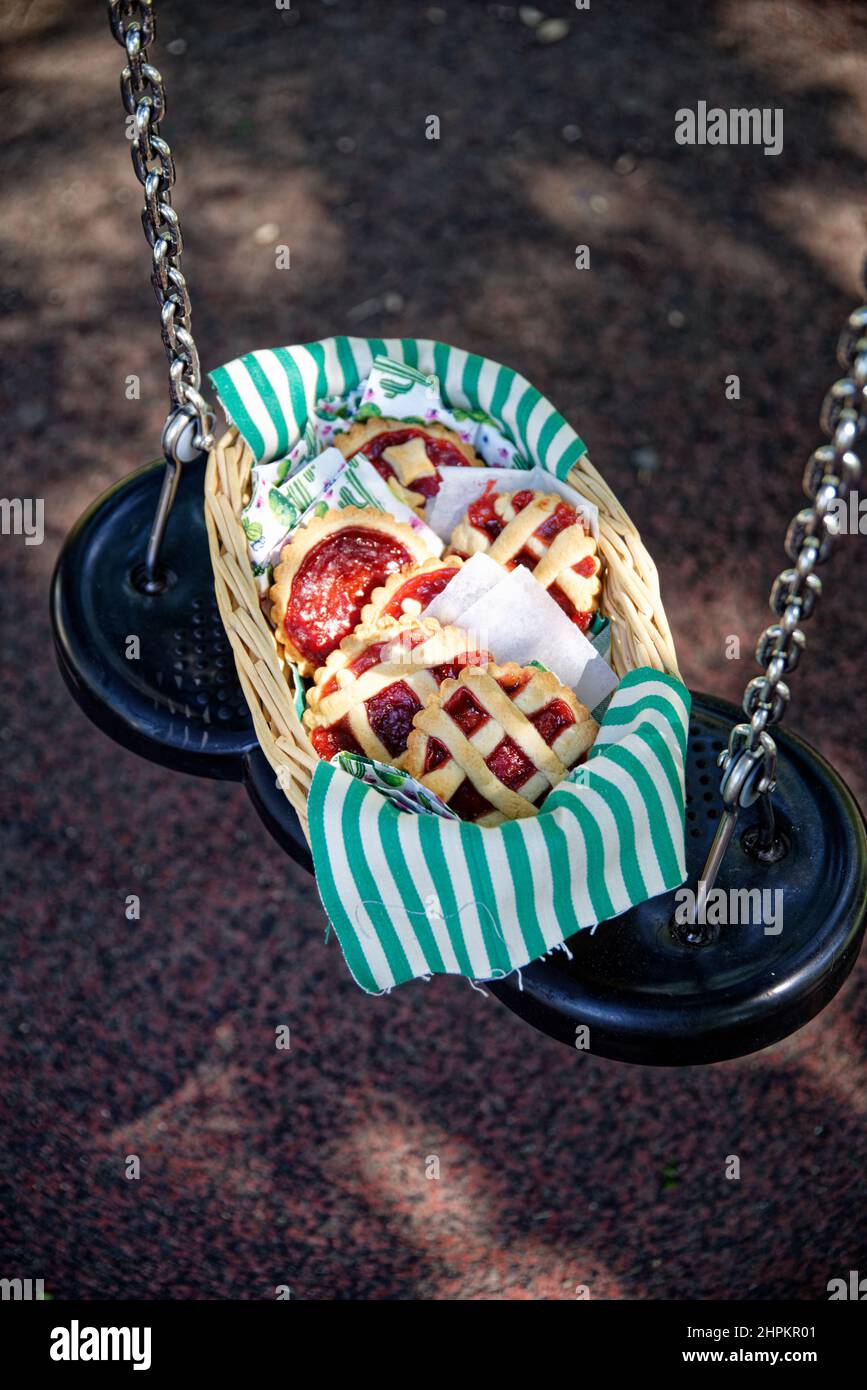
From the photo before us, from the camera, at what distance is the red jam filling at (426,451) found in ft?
6.67

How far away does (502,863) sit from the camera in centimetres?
155

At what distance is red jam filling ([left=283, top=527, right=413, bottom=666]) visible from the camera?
6.10 feet

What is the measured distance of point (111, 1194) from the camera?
2385mm

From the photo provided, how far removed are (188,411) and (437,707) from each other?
0.58 meters

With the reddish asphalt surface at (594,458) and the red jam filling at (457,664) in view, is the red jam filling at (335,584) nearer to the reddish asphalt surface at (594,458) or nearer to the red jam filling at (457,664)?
the red jam filling at (457,664)

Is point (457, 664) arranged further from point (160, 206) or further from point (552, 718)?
point (160, 206)

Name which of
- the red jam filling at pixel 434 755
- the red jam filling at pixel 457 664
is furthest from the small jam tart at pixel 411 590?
the red jam filling at pixel 434 755

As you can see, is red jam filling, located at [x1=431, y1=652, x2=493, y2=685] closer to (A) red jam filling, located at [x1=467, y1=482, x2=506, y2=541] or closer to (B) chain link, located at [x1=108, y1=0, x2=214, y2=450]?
(A) red jam filling, located at [x1=467, y1=482, x2=506, y2=541]

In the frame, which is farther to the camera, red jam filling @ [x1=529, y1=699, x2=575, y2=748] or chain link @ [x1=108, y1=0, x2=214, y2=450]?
red jam filling @ [x1=529, y1=699, x2=575, y2=748]

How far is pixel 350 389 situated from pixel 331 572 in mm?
368

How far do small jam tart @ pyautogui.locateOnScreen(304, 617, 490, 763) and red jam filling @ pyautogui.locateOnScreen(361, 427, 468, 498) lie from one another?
30 centimetres

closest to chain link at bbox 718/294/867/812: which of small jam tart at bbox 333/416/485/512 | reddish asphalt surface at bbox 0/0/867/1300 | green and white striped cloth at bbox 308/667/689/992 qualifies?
green and white striped cloth at bbox 308/667/689/992

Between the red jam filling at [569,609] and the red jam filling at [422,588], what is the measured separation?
151 millimetres

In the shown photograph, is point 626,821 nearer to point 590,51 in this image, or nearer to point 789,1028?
point 789,1028
